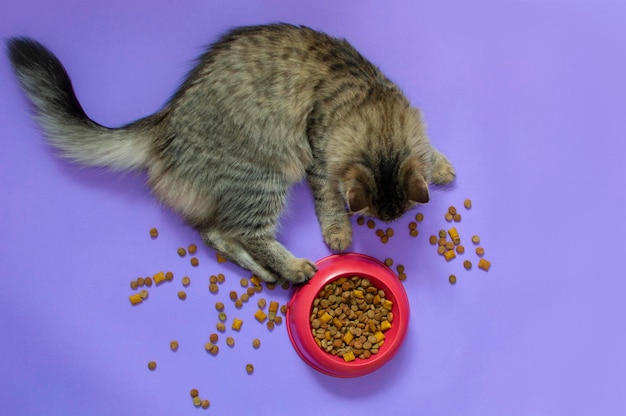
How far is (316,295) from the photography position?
183 centimetres

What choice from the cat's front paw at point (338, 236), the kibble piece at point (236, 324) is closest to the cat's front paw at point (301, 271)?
the cat's front paw at point (338, 236)

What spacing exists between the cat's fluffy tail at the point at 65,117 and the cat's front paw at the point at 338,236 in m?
0.67

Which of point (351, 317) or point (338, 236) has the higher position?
point (338, 236)

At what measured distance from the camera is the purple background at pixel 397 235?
6.10ft

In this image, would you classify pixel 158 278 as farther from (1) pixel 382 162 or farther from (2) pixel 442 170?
(2) pixel 442 170

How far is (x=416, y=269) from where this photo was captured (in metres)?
1.97

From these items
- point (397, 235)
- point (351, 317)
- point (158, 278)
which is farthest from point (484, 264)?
point (158, 278)

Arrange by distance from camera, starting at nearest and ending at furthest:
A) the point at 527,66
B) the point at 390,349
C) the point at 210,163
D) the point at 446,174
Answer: the point at 210,163
the point at 390,349
the point at 446,174
the point at 527,66

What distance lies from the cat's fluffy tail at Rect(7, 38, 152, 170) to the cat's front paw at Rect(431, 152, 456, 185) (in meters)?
0.98

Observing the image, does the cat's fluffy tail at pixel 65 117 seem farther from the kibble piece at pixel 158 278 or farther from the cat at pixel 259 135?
the kibble piece at pixel 158 278

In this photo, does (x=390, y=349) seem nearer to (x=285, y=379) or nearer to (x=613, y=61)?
(x=285, y=379)

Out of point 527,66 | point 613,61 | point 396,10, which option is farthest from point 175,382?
point 613,61

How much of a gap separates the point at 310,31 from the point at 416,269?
0.92 metres

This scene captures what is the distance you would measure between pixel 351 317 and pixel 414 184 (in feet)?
1.83
